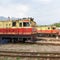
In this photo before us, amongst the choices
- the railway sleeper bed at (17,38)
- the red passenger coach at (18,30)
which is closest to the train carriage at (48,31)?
the railway sleeper bed at (17,38)

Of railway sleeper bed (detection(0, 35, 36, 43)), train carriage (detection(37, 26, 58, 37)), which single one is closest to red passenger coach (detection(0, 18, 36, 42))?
railway sleeper bed (detection(0, 35, 36, 43))

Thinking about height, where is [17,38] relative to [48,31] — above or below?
below

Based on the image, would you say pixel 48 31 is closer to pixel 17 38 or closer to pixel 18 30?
pixel 17 38

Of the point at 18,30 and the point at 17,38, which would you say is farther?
the point at 17,38

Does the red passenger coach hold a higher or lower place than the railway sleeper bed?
higher

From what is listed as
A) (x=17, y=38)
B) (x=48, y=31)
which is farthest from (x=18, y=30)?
(x=48, y=31)

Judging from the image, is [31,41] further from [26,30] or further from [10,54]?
[10,54]

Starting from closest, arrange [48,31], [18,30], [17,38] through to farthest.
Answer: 1. [18,30]
2. [17,38]
3. [48,31]

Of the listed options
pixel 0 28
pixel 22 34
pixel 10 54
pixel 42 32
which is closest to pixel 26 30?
pixel 22 34

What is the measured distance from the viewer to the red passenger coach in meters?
24.9

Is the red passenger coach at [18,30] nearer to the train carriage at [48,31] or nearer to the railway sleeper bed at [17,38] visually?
the railway sleeper bed at [17,38]

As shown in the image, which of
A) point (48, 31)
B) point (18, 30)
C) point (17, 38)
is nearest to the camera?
point (18, 30)

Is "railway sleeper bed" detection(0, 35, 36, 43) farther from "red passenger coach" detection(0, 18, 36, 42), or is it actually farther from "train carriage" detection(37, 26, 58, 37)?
"train carriage" detection(37, 26, 58, 37)

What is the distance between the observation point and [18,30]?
25.3m
